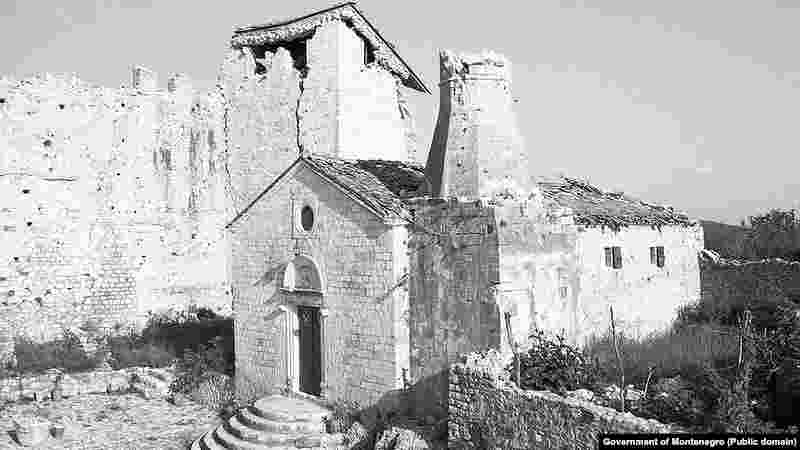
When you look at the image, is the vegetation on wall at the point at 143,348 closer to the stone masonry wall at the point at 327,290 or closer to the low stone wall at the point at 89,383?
the low stone wall at the point at 89,383

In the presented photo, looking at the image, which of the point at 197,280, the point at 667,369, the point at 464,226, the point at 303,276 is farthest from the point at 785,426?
the point at 197,280

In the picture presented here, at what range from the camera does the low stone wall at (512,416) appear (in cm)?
808

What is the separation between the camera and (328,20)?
20.6 metres

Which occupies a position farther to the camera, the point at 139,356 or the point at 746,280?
the point at 139,356

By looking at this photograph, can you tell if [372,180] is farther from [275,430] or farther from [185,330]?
[185,330]

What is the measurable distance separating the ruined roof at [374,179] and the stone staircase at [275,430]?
4.17 metres

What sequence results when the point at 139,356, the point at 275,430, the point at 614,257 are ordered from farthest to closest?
the point at 139,356
the point at 614,257
the point at 275,430

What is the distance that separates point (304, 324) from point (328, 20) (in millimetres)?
10726

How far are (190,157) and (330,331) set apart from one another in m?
12.4

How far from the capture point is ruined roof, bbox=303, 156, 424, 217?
40.6 feet

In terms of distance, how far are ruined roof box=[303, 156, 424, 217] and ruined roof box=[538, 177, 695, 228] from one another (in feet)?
12.4

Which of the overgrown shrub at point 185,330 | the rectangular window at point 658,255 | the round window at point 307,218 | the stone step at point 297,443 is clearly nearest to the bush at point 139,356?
the overgrown shrub at point 185,330

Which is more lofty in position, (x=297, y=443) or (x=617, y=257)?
(x=617, y=257)

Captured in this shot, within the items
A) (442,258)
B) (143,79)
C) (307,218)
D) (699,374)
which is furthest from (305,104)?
(699,374)
